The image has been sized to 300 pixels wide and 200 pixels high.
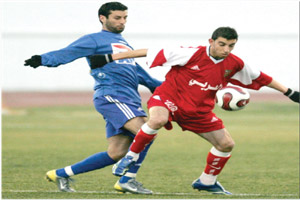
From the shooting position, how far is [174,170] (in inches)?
360

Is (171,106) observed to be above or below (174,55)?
below

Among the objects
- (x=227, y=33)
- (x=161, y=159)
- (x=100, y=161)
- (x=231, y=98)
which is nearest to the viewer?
(x=227, y=33)

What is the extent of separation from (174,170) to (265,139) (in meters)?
5.62

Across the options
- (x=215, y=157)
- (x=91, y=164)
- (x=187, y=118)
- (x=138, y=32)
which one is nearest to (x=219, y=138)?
(x=215, y=157)

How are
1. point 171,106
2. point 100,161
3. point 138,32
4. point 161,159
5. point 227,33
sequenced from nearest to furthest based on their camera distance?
point 227,33 → point 171,106 → point 100,161 → point 161,159 → point 138,32

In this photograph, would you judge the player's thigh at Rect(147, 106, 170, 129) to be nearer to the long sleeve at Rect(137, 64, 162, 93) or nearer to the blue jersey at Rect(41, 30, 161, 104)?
the blue jersey at Rect(41, 30, 161, 104)

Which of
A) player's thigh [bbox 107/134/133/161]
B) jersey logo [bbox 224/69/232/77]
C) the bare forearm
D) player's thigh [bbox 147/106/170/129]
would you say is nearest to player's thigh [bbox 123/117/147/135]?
player's thigh [bbox 107/134/133/161]

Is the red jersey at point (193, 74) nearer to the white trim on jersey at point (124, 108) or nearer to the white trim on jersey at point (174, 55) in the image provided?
the white trim on jersey at point (174, 55)

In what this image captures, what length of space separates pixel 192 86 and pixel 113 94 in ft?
2.77

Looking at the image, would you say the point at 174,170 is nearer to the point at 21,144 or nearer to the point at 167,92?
the point at 167,92

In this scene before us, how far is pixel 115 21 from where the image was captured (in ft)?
22.7

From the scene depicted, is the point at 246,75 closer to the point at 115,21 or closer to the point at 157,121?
the point at 157,121

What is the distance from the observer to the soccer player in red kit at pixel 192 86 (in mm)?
6273

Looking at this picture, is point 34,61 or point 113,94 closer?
point 34,61
